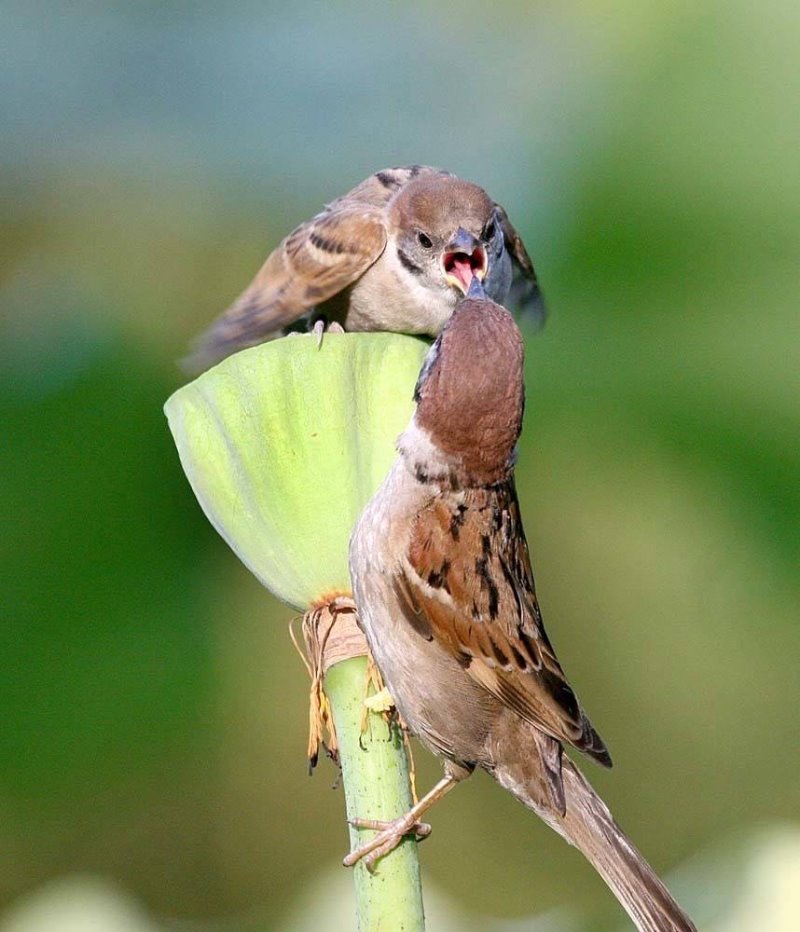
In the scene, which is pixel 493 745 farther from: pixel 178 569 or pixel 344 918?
pixel 178 569

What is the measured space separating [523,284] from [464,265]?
0.15 metres

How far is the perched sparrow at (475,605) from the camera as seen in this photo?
1.38m

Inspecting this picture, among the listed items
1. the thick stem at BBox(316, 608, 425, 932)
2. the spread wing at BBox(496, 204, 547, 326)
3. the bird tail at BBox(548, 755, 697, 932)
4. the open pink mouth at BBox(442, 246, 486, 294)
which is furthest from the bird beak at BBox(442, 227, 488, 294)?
the thick stem at BBox(316, 608, 425, 932)

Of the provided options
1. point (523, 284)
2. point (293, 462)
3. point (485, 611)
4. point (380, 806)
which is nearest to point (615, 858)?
point (485, 611)

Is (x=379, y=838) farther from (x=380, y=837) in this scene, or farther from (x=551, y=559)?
(x=551, y=559)

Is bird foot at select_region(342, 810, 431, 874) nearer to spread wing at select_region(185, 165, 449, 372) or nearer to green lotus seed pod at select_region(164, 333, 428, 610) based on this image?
green lotus seed pod at select_region(164, 333, 428, 610)

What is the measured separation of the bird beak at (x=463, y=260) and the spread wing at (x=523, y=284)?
106mm

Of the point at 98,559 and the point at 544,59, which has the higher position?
the point at 544,59

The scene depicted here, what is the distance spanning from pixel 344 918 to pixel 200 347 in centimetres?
84

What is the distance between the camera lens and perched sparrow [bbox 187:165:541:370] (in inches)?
83.5

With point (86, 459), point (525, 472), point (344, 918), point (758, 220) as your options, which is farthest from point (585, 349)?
point (344, 918)

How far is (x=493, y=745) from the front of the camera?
150 cm

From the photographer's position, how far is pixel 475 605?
1.50 m

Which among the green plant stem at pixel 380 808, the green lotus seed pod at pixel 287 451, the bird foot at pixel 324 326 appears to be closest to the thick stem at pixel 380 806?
the green plant stem at pixel 380 808
